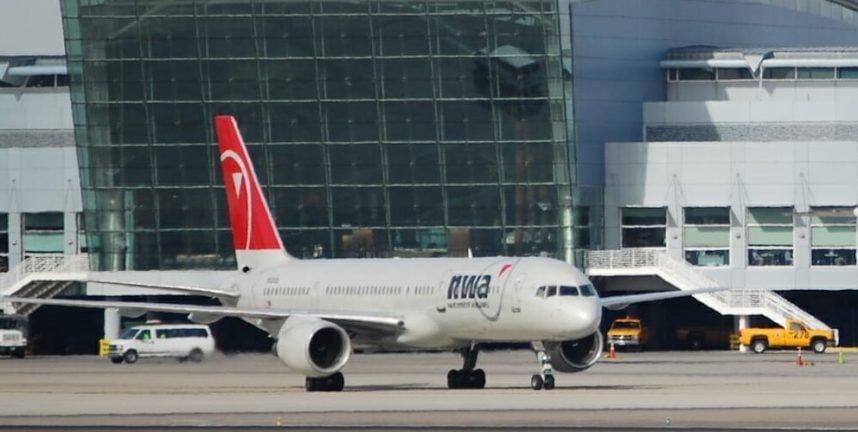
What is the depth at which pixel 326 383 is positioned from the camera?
58.3 m

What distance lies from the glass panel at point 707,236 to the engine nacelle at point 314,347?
55505mm

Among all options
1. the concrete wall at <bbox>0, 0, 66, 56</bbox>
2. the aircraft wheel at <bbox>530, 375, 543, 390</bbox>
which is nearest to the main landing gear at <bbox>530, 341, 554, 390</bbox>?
the aircraft wheel at <bbox>530, 375, 543, 390</bbox>

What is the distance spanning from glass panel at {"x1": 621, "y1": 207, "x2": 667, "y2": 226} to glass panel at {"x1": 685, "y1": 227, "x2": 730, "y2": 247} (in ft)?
4.93

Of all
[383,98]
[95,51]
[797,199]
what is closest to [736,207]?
[797,199]

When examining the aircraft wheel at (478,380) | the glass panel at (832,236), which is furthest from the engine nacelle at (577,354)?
the glass panel at (832,236)

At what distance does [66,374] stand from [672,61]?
5316 cm

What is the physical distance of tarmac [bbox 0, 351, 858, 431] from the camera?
4150cm

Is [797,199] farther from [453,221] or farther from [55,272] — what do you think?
[55,272]

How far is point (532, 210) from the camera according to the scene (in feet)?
355

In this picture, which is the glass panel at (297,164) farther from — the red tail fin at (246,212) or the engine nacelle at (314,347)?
the engine nacelle at (314,347)

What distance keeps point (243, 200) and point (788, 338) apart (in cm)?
3851

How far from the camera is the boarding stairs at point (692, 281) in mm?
105500

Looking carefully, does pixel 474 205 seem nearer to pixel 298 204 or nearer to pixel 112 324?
pixel 298 204

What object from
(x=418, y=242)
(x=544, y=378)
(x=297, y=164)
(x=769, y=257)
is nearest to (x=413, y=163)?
(x=418, y=242)
